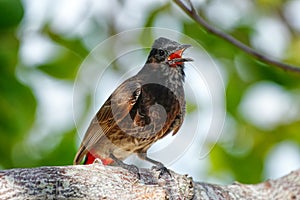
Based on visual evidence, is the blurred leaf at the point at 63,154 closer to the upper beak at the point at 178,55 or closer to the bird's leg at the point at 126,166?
the bird's leg at the point at 126,166

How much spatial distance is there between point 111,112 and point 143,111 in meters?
0.31

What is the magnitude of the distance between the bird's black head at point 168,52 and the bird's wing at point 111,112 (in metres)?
0.19

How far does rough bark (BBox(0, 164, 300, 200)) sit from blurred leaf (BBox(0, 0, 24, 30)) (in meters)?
1.49

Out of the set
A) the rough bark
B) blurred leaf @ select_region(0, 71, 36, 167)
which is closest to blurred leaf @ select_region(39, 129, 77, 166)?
blurred leaf @ select_region(0, 71, 36, 167)

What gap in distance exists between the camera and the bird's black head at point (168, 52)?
165 inches

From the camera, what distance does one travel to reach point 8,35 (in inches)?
190

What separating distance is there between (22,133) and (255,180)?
68.2 inches

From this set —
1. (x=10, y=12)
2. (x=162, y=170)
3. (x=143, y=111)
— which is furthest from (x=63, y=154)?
(x=162, y=170)

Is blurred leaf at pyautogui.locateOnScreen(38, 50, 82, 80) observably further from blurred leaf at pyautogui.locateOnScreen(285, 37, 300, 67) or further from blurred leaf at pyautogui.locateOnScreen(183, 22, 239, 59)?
blurred leaf at pyautogui.locateOnScreen(285, 37, 300, 67)

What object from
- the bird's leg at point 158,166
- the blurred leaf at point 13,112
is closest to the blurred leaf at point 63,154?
the blurred leaf at point 13,112

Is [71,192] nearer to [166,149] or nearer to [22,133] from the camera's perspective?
[166,149]

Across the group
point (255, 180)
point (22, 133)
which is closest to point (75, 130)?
point (22, 133)

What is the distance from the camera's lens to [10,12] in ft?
15.3

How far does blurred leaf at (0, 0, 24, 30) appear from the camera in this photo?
15.2 feet
